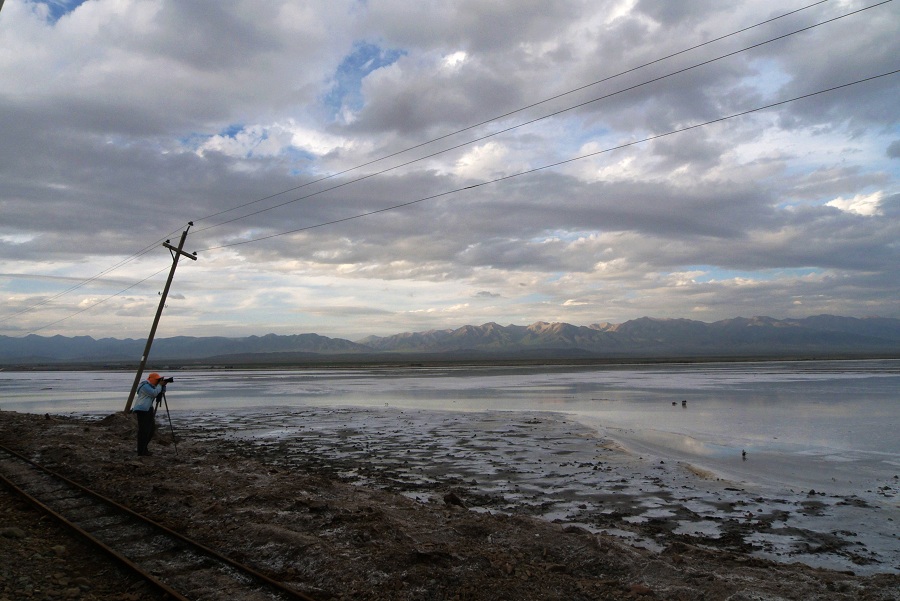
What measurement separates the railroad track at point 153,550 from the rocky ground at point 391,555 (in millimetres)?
304

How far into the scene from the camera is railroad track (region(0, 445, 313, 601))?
744 centimetres

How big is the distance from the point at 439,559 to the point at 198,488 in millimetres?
7293

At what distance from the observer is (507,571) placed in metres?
7.94

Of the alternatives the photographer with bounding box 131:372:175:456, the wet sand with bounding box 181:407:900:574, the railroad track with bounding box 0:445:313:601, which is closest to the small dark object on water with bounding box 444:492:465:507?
the wet sand with bounding box 181:407:900:574

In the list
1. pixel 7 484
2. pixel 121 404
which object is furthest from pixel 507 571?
pixel 121 404

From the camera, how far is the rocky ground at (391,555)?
7.46 metres

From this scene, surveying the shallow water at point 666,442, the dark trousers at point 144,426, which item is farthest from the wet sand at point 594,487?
the dark trousers at point 144,426

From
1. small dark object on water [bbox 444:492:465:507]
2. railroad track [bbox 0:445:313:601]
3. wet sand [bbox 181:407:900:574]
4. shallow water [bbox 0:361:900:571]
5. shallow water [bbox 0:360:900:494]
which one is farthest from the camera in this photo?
shallow water [bbox 0:360:900:494]

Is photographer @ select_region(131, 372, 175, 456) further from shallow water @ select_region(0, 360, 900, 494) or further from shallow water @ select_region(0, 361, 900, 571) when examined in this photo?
shallow water @ select_region(0, 360, 900, 494)

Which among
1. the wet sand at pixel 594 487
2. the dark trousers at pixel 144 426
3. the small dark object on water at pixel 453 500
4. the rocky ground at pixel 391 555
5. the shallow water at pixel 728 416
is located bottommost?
the shallow water at pixel 728 416

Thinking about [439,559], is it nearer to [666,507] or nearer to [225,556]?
[225,556]

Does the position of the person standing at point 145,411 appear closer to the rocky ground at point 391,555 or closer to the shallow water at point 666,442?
the rocky ground at point 391,555

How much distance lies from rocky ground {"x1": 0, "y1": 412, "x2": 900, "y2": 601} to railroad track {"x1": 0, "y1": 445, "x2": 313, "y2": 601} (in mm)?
304

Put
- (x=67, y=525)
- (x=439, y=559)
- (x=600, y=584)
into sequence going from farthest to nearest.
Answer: (x=67, y=525) < (x=439, y=559) < (x=600, y=584)
